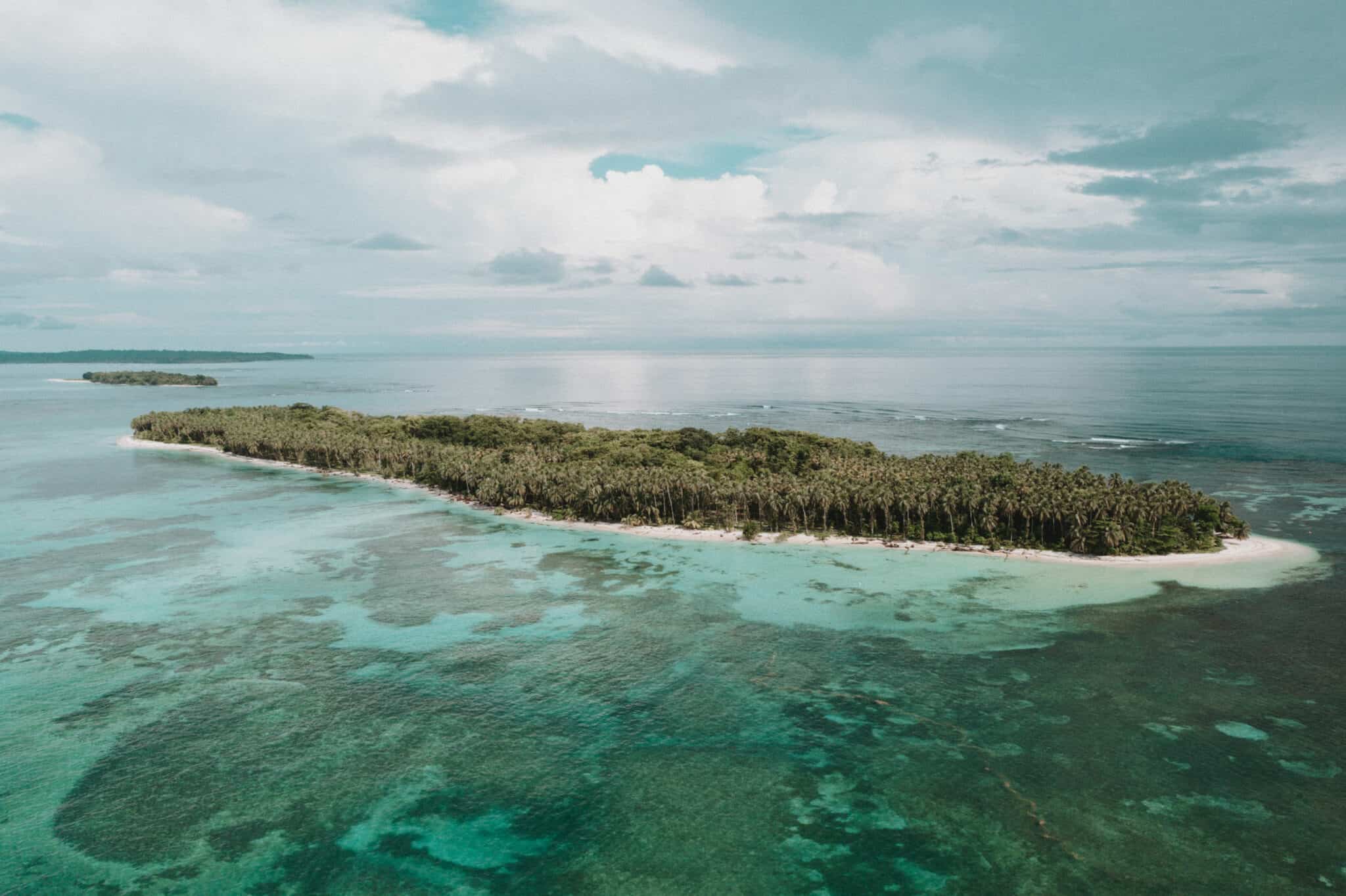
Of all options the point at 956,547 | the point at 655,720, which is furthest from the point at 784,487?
the point at 655,720

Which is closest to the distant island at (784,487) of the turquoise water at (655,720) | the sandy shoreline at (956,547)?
the sandy shoreline at (956,547)

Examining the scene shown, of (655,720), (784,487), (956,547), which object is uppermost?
(784,487)

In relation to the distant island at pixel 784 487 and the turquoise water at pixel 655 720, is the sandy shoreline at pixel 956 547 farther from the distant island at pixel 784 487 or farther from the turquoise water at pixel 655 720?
the turquoise water at pixel 655 720

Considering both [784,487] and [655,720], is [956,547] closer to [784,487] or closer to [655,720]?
[784,487]

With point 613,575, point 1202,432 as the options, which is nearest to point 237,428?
point 613,575

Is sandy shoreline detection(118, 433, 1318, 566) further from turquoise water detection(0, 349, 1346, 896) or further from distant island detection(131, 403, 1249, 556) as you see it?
turquoise water detection(0, 349, 1346, 896)

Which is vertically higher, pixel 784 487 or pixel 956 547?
pixel 784 487
